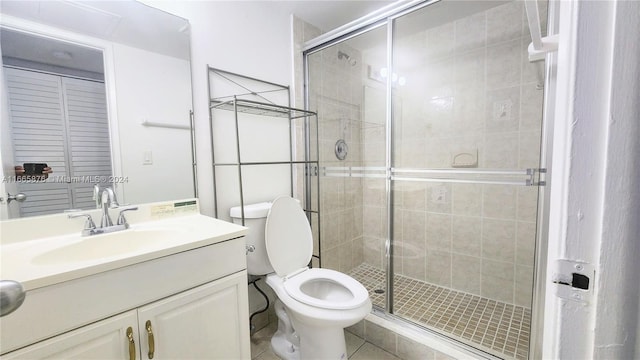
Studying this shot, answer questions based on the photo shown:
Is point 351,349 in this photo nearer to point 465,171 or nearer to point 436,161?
point 465,171

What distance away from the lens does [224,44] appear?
1.62 meters

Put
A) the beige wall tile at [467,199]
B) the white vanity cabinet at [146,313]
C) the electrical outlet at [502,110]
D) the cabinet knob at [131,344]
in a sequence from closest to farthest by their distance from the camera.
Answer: the white vanity cabinet at [146,313]
the cabinet knob at [131,344]
the electrical outlet at [502,110]
the beige wall tile at [467,199]

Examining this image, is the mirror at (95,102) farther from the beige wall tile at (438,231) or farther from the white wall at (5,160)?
the beige wall tile at (438,231)

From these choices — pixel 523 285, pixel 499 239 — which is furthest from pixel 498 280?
pixel 499 239

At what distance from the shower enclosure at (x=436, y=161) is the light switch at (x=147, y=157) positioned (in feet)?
3.77

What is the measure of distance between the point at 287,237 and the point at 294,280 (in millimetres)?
246

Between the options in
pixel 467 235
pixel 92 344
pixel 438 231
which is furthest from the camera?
pixel 438 231

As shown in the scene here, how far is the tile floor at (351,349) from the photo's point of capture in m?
1.55

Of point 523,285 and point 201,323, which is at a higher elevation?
point 201,323

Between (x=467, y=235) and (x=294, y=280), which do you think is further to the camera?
(x=467, y=235)

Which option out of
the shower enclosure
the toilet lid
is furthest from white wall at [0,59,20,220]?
the shower enclosure

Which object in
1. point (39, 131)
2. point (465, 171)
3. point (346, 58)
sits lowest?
point (465, 171)

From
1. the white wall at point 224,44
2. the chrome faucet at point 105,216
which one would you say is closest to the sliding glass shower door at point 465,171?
the white wall at point 224,44

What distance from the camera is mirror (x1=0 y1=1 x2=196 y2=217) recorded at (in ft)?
3.49
